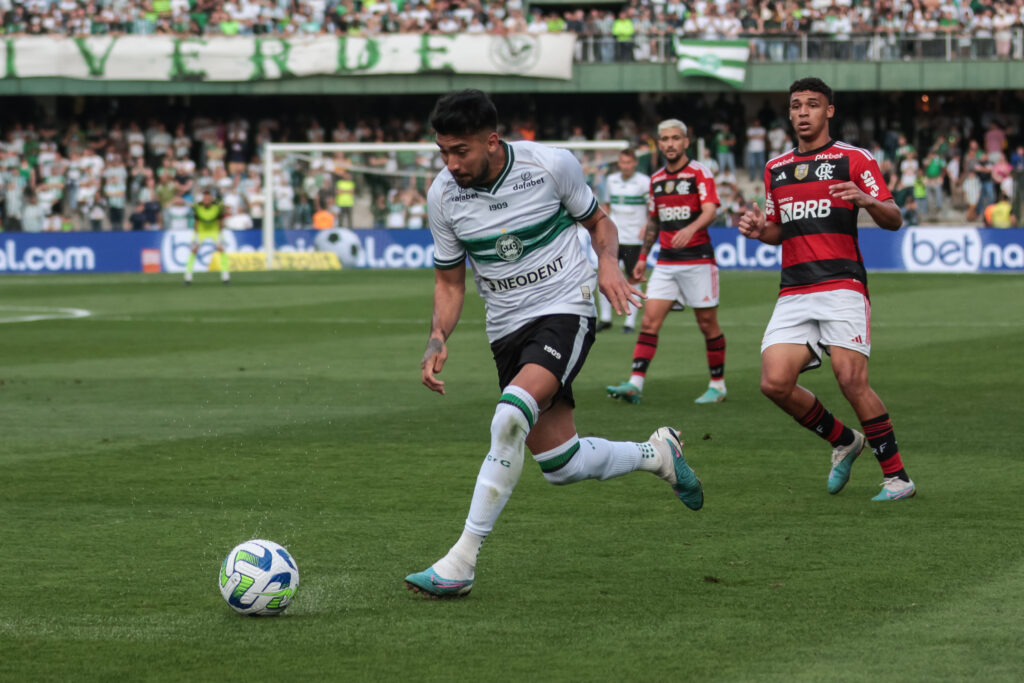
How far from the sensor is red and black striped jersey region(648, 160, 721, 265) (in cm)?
1252

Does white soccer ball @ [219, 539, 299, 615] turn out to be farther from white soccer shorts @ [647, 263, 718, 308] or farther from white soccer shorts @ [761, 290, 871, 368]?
white soccer shorts @ [647, 263, 718, 308]

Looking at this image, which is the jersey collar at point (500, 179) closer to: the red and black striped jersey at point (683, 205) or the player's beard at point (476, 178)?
the player's beard at point (476, 178)

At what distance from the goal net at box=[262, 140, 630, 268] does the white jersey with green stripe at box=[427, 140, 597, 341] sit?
92.1 ft

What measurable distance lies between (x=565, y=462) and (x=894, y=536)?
5.54ft

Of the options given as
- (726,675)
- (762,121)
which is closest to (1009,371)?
(726,675)

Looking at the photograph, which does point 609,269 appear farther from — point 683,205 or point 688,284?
point 683,205

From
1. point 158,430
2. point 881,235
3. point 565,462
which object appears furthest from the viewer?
point 881,235

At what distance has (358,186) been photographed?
117 feet

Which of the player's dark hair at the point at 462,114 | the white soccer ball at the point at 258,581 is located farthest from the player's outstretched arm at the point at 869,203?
the white soccer ball at the point at 258,581

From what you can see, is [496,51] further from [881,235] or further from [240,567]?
[240,567]

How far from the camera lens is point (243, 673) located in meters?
4.72

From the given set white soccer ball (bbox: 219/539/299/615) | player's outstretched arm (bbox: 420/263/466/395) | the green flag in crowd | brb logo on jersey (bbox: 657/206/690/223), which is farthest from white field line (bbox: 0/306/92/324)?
the green flag in crowd

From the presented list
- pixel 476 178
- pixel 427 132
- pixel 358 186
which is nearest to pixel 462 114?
pixel 476 178

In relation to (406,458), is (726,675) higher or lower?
higher
